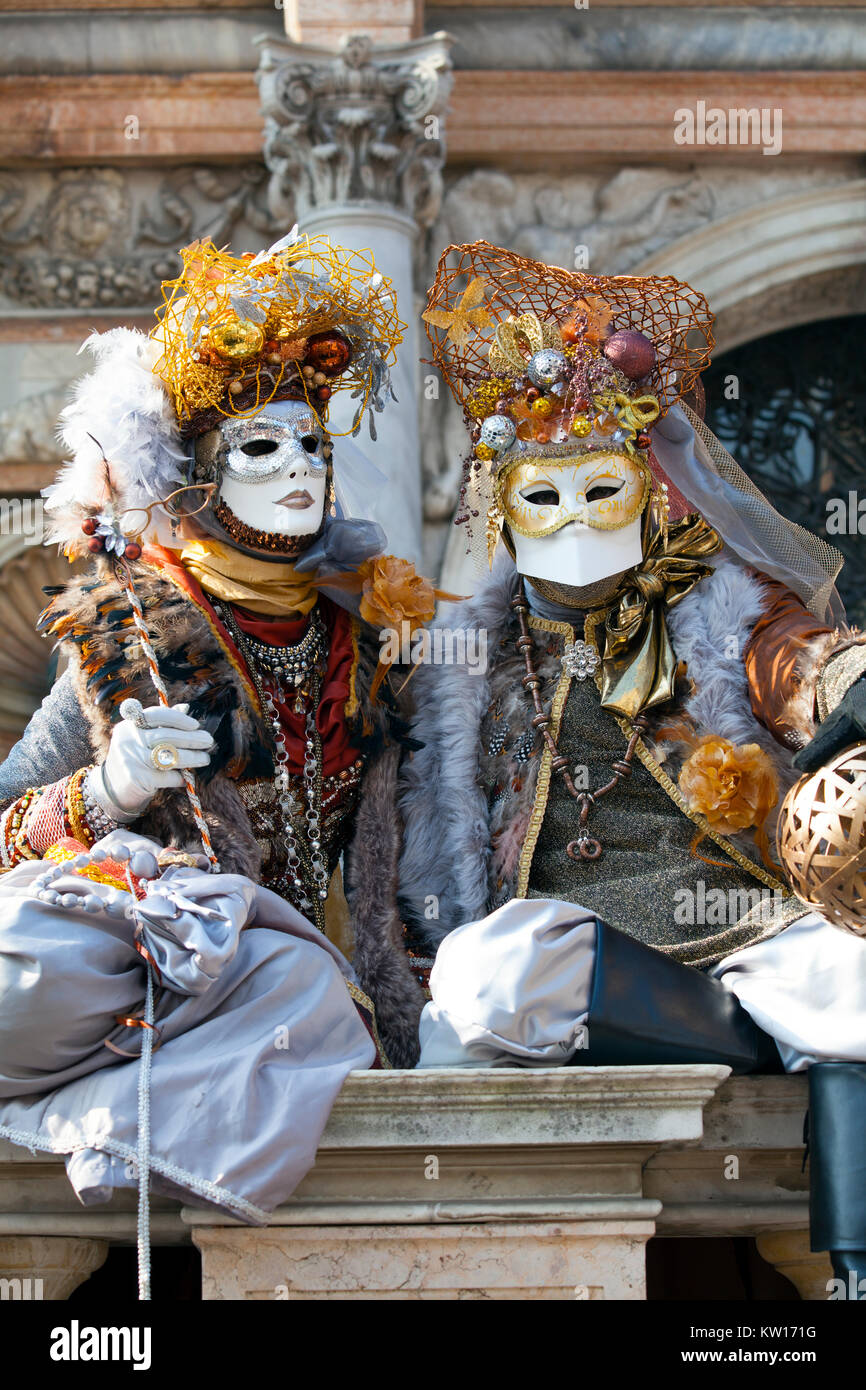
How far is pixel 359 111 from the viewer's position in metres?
5.65

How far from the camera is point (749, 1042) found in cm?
360

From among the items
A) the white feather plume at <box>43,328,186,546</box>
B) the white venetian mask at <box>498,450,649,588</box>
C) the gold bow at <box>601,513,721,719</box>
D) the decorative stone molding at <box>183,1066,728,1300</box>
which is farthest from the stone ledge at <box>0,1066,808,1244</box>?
the white feather plume at <box>43,328,186,546</box>

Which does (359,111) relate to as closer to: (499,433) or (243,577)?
(499,433)

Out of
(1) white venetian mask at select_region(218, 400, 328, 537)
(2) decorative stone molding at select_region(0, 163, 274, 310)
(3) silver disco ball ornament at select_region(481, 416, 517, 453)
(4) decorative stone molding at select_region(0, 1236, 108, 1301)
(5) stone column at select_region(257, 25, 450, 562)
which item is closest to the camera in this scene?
(4) decorative stone molding at select_region(0, 1236, 108, 1301)

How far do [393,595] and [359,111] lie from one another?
83.3 inches

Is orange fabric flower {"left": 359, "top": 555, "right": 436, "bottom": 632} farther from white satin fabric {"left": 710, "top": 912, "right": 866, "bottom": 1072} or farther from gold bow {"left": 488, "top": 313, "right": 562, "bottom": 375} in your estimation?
white satin fabric {"left": 710, "top": 912, "right": 866, "bottom": 1072}

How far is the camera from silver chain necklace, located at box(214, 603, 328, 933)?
13.4 ft

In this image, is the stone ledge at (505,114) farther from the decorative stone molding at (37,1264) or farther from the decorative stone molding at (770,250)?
the decorative stone molding at (37,1264)

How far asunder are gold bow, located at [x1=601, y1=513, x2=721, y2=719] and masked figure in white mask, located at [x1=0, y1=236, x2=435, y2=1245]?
0.43m

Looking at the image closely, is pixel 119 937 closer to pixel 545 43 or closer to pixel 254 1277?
pixel 254 1277

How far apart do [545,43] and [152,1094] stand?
3.98 m

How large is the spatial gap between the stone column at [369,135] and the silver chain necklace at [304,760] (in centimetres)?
151
